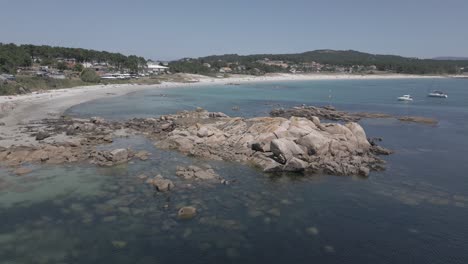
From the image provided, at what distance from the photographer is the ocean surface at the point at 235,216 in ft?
56.6

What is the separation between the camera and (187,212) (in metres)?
21.3

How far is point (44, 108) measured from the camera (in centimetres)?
6003

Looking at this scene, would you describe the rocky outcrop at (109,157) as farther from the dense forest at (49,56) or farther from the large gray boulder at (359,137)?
the dense forest at (49,56)

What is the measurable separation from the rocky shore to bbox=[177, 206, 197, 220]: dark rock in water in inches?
245

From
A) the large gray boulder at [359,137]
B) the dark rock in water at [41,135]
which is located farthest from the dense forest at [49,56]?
the large gray boulder at [359,137]

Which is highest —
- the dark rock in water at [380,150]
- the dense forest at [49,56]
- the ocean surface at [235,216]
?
the dense forest at [49,56]

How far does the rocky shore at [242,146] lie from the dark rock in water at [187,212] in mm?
6223

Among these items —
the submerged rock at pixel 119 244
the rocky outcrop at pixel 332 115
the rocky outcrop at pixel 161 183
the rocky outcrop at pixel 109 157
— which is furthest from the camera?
the rocky outcrop at pixel 332 115

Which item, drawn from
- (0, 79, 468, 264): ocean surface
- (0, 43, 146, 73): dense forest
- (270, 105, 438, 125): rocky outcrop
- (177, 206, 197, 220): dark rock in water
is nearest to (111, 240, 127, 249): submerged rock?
(0, 79, 468, 264): ocean surface

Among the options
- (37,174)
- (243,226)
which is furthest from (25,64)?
→ (243,226)

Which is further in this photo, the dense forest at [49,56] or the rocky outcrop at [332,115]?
the dense forest at [49,56]

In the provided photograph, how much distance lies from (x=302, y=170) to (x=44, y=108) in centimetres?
4756

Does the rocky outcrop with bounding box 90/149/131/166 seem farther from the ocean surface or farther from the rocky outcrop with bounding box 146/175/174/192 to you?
the rocky outcrop with bounding box 146/175/174/192

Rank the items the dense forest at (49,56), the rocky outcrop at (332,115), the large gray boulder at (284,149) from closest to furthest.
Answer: the large gray boulder at (284,149) → the rocky outcrop at (332,115) → the dense forest at (49,56)
